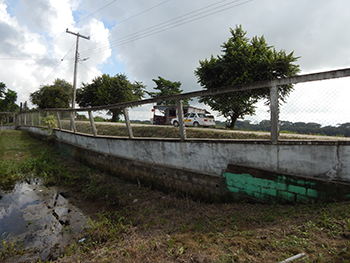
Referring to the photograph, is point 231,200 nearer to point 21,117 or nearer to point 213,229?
point 213,229

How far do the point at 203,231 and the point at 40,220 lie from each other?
4.43 m

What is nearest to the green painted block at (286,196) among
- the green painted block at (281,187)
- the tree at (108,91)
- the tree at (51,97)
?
the green painted block at (281,187)

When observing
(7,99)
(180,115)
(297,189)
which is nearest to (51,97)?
(7,99)

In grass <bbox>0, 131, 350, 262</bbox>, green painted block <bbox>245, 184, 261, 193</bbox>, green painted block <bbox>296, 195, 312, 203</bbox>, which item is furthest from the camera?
green painted block <bbox>245, 184, 261, 193</bbox>

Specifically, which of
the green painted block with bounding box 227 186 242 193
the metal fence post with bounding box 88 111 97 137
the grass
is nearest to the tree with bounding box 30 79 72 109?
the metal fence post with bounding box 88 111 97 137

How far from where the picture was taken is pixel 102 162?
25.3 feet

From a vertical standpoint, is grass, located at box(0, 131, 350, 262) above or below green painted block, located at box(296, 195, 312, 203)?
below

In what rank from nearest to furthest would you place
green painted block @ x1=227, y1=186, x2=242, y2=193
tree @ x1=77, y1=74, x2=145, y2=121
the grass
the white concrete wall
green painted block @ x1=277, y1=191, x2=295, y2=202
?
1. the grass
2. the white concrete wall
3. green painted block @ x1=277, y1=191, x2=295, y2=202
4. green painted block @ x1=227, y1=186, x2=242, y2=193
5. tree @ x1=77, y1=74, x2=145, y2=121

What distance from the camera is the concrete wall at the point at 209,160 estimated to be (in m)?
3.23

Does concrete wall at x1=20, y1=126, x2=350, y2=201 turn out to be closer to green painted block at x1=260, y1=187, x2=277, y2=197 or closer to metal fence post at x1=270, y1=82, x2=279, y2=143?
metal fence post at x1=270, y1=82, x2=279, y2=143

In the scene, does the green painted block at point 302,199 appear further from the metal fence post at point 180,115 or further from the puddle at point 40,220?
the puddle at point 40,220

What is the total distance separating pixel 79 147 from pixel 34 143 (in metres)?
5.48

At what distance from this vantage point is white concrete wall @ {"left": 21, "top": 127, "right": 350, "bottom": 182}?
3.17 m

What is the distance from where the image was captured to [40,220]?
4828mm
